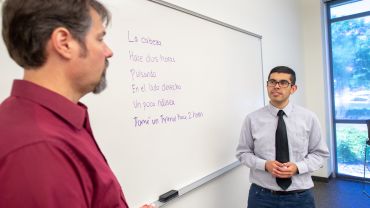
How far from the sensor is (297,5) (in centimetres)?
412

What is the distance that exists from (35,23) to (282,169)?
5.33 ft

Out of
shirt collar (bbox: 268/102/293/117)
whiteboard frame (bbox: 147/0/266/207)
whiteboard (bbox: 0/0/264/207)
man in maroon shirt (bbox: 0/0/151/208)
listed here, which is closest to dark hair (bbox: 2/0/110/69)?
man in maroon shirt (bbox: 0/0/151/208)

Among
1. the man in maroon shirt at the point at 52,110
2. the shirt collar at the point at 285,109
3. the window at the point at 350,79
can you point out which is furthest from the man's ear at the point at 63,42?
the window at the point at 350,79

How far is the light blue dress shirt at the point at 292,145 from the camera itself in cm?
186

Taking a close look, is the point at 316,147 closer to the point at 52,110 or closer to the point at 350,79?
the point at 52,110

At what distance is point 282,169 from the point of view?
5.78 feet

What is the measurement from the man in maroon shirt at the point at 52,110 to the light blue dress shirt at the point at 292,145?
142 cm

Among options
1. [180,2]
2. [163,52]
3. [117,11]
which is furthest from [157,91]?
[180,2]

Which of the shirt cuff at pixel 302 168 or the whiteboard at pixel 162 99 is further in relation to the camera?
the shirt cuff at pixel 302 168

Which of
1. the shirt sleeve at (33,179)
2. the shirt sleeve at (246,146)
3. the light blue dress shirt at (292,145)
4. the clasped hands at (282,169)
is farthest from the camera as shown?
the shirt sleeve at (246,146)

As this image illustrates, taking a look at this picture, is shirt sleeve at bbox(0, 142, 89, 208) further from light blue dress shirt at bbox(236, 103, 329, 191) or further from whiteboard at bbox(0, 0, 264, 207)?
light blue dress shirt at bbox(236, 103, 329, 191)

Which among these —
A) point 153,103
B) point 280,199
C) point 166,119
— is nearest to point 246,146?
point 280,199

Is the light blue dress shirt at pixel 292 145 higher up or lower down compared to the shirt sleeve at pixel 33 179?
lower down

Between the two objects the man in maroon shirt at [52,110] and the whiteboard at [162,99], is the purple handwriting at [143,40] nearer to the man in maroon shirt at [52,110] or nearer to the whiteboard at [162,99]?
the whiteboard at [162,99]
